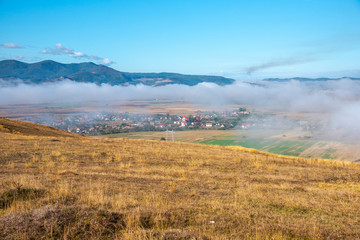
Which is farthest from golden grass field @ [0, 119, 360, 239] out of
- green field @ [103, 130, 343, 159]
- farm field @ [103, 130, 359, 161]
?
green field @ [103, 130, 343, 159]

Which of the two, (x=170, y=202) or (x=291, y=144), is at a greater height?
(x=170, y=202)

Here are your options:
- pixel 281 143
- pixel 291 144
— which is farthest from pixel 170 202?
pixel 281 143

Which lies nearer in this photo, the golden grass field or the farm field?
the golden grass field

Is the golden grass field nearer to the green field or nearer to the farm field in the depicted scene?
the farm field

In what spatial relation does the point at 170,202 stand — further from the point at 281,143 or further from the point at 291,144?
the point at 281,143

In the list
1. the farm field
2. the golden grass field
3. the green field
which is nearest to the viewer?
the golden grass field

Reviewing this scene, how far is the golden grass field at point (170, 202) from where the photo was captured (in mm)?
4996

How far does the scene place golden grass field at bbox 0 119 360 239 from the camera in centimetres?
500

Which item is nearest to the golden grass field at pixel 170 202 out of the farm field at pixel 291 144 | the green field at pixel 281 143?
A: the farm field at pixel 291 144

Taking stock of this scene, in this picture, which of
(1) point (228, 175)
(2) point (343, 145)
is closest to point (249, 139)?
(2) point (343, 145)

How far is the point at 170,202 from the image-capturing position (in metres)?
7.09

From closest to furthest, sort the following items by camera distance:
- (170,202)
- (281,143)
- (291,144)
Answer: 1. (170,202)
2. (291,144)
3. (281,143)

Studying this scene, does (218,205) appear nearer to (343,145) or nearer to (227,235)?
(227,235)

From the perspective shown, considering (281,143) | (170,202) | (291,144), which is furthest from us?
(281,143)
